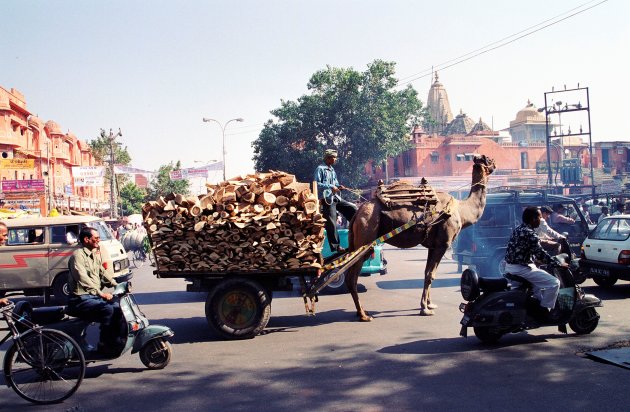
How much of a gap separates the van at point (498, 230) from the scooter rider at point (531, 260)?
6.00m

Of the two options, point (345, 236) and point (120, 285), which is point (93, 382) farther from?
point (345, 236)

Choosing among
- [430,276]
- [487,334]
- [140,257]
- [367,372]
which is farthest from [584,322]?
[140,257]

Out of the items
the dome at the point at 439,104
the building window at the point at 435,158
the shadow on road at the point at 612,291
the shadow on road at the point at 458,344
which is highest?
the dome at the point at 439,104

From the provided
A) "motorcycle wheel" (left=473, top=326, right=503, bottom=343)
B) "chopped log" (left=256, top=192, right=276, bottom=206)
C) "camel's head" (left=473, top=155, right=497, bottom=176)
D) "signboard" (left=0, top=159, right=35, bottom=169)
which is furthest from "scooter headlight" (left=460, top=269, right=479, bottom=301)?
"signboard" (left=0, top=159, right=35, bottom=169)

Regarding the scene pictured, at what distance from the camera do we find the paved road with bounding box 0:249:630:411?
5.31 m

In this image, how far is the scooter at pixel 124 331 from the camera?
6.24 metres

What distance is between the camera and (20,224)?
12.8 m

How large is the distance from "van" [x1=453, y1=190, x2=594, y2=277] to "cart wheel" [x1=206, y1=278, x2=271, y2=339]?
22.6 ft

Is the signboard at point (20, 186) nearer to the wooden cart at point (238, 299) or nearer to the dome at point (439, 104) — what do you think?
the wooden cart at point (238, 299)

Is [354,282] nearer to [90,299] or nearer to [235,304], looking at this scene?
[235,304]

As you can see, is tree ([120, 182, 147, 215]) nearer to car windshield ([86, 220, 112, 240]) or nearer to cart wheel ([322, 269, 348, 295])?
car windshield ([86, 220, 112, 240])

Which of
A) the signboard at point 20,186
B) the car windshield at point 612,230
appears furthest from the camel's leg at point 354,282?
the signboard at point 20,186

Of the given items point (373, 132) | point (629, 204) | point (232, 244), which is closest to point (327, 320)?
point (232, 244)

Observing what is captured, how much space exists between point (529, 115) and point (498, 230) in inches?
2679
